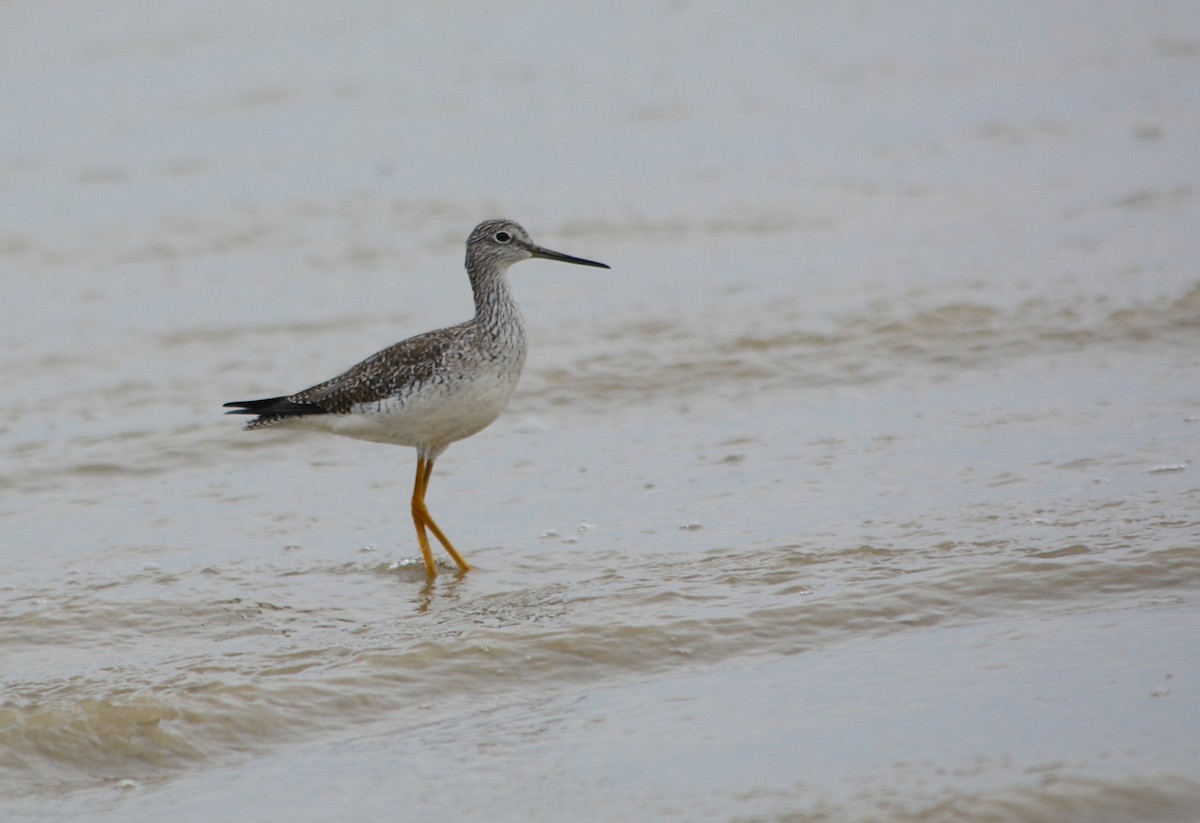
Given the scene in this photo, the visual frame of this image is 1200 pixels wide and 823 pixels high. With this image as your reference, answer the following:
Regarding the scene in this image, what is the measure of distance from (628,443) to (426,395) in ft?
6.15

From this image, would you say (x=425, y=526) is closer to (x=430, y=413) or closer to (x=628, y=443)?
(x=430, y=413)

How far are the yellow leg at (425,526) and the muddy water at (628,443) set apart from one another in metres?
0.15

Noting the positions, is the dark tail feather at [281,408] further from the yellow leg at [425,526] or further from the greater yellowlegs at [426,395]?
the yellow leg at [425,526]

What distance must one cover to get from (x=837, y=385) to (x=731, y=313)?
5.47 feet

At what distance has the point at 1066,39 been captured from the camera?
18484 millimetres

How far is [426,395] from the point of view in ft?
23.6

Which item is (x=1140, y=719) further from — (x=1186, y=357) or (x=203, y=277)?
(x=203, y=277)

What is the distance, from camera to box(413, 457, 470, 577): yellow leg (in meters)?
7.14

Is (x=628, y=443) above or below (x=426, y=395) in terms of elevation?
below

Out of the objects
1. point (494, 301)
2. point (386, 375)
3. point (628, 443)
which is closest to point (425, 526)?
point (386, 375)

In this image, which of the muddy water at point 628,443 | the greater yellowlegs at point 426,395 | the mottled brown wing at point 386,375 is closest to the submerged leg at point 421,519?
the greater yellowlegs at point 426,395

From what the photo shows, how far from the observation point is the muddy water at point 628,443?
5.08 meters

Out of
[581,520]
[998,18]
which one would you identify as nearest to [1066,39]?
[998,18]

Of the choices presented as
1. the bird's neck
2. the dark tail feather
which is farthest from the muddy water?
the bird's neck
